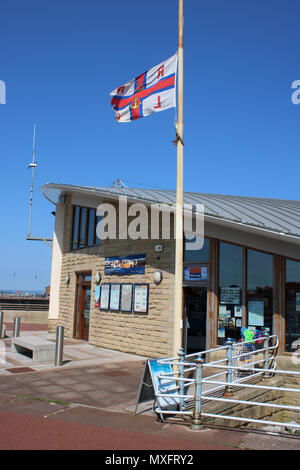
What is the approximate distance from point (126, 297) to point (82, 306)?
4.01 meters

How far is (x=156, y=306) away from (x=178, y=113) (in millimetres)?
6124

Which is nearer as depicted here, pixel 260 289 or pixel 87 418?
pixel 87 418

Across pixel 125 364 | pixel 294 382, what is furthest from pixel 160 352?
pixel 294 382

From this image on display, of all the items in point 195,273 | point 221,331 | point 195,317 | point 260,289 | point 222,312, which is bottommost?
point 221,331

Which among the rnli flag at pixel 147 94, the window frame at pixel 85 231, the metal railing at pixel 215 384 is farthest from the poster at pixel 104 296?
the rnli flag at pixel 147 94

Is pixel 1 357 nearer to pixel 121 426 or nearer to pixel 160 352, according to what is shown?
pixel 160 352

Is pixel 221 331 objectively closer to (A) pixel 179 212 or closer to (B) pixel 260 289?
(B) pixel 260 289

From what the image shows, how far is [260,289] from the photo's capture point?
10.7 meters

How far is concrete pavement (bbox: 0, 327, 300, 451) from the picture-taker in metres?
5.19

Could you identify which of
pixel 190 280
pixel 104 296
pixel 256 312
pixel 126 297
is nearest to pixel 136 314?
pixel 126 297

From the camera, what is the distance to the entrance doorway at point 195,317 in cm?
1256

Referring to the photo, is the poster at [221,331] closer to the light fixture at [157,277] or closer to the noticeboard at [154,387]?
the light fixture at [157,277]

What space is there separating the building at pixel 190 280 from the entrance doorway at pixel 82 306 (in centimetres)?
4
